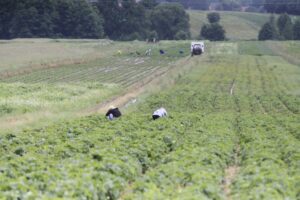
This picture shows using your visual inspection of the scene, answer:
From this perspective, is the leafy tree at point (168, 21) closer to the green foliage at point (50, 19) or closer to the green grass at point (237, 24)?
the green grass at point (237, 24)

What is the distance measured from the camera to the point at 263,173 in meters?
17.9

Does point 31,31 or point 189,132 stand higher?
point 189,132

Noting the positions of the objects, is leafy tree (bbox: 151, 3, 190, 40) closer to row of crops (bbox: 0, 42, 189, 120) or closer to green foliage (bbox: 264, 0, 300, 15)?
green foliage (bbox: 264, 0, 300, 15)

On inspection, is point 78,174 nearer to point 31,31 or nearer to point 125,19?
point 31,31

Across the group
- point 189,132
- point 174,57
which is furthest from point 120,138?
point 174,57

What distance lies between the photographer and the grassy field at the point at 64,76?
125ft

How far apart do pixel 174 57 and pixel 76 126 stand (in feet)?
204

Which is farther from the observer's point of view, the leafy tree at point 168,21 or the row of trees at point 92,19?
the leafy tree at point 168,21

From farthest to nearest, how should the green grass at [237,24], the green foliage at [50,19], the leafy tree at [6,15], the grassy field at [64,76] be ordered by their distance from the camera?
the green grass at [237,24]
the green foliage at [50,19]
the leafy tree at [6,15]
the grassy field at [64,76]

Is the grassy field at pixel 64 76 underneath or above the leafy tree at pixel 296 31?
above

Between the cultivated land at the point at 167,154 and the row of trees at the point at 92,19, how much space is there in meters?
82.9

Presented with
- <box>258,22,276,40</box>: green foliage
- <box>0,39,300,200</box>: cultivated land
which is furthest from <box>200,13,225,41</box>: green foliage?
<box>0,39,300,200</box>: cultivated land

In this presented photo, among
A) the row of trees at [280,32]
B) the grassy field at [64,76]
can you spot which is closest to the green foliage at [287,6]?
the row of trees at [280,32]

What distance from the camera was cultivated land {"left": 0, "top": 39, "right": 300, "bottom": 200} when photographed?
51.7 feet
